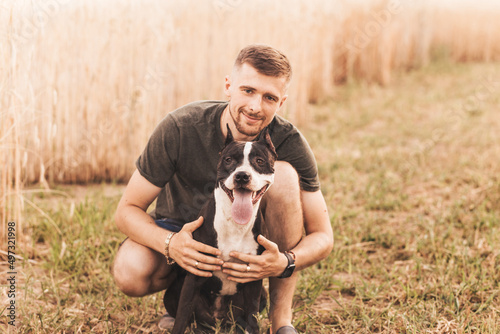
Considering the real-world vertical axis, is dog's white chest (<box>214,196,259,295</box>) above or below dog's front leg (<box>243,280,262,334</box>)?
above

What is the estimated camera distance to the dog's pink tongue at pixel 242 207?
6.77ft

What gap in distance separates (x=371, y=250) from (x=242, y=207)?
1765mm

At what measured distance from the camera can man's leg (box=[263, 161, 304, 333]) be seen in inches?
96.4

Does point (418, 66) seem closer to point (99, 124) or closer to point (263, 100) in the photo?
point (99, 124)

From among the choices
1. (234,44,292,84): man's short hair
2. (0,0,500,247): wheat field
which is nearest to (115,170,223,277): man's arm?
(234,44,292,84): man's short hair

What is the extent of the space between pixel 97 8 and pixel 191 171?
2.56 meters

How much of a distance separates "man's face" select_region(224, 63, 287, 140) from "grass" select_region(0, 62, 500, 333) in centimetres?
112

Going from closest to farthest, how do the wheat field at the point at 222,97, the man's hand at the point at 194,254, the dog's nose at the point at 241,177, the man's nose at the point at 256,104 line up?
the dog's nose at the point at 241,177 < the man's hand at the point at 194,254 < the man's nose at the point at 256,104 < the wheat field at the point at 222,97

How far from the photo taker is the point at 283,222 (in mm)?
2469

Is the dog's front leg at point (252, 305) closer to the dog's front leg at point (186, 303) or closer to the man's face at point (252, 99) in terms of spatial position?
the dog's front leg at point (186, 303)

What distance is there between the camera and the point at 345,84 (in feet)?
29.8

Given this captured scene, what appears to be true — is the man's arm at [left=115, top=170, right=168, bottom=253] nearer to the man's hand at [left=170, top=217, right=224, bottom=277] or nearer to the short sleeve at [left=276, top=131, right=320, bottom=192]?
the man's hand at [left=170, top=217, right=224, bottom=277]

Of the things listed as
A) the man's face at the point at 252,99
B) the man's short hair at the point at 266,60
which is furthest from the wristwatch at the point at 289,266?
the man's short hair at the point at 266,60

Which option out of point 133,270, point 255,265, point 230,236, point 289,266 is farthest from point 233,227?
point 133,270
